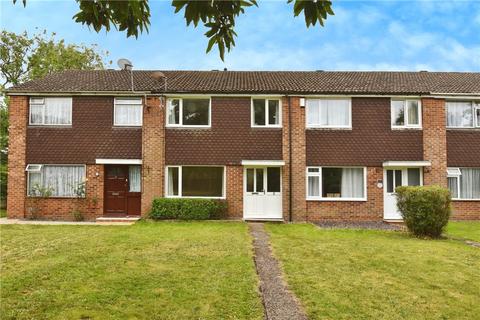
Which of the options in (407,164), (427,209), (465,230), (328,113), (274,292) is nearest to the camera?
(274,292)

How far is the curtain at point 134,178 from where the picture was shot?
52.3 ft

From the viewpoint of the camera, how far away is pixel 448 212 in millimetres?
11078

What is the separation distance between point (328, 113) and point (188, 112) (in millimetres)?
5983

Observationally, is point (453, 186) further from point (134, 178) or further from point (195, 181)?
point (134, 178)

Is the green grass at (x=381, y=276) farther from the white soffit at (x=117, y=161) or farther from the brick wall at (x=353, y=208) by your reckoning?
the white soffit at (x=117, y=161)

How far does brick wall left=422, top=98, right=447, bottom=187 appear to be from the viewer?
616 inches

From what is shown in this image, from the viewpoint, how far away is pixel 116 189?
52.2ft

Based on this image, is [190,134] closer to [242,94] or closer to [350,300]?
[242,94]

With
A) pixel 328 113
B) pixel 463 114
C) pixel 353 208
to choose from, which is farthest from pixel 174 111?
pixel 463 114

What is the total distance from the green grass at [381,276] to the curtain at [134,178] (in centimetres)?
752

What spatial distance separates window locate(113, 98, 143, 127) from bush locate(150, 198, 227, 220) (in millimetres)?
3623

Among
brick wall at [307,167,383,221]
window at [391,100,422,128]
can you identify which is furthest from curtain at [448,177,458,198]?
brick wall at [307,167,383,221]

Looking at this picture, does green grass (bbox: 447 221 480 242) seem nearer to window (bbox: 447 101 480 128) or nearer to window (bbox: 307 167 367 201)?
window (bbox: 307 167 367 201)

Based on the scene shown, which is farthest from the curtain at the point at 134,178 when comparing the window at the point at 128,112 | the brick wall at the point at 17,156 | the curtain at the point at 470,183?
the curtain at the point at 470,183
